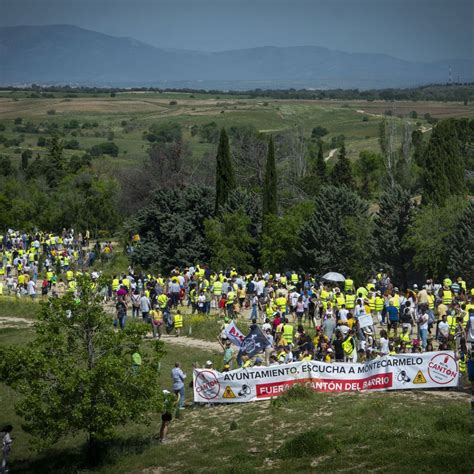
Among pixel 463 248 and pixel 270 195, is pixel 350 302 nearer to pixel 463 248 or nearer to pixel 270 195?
pixel 463 248

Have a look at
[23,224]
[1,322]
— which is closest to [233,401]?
[1,322]

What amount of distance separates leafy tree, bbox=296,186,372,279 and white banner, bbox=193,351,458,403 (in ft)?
82.0

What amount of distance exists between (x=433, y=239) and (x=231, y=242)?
12.7m

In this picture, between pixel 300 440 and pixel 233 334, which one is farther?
pixel 233 334

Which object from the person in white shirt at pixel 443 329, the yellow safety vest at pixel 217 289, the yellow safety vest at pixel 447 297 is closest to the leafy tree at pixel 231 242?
the yellow safety vest at pixel 217 289

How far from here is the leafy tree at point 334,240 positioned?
50.8 meters

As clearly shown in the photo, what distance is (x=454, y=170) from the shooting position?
214 ft

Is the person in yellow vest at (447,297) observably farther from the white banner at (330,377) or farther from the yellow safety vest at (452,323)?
the white banner at (330,377)

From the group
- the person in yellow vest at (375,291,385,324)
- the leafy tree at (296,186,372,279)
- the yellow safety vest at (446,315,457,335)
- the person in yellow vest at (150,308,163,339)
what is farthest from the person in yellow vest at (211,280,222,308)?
the yellow safety vest at (446,315,457,335)

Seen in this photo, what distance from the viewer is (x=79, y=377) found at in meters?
22.4

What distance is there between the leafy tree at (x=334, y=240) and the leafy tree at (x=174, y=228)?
28.3ft

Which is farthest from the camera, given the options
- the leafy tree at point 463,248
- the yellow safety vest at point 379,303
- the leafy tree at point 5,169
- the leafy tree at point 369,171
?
the leafy tree at point 5,169

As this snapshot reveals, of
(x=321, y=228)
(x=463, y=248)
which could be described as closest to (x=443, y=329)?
(x=463, y=248)

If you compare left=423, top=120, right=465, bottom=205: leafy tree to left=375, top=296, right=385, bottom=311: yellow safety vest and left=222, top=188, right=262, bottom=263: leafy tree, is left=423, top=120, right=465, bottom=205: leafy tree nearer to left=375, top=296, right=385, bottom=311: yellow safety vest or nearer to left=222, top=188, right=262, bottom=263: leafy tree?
left=222, top=188, right=262, bottom=263: leafy tree
